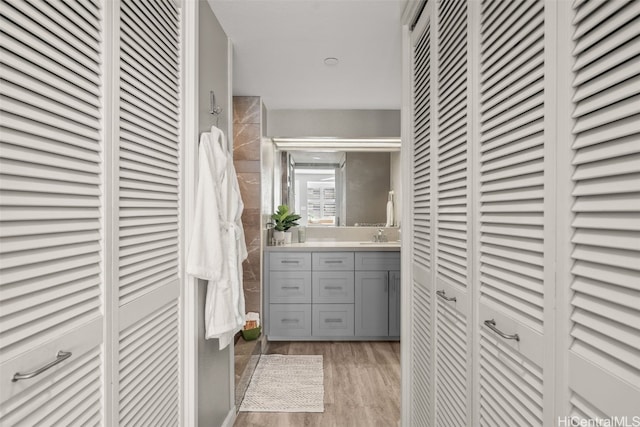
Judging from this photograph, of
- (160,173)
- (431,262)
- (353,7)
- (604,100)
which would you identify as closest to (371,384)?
(431,262)

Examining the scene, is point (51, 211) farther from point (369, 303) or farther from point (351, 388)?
point (369, 303)

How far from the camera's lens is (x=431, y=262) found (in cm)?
183

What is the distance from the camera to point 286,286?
163 inches

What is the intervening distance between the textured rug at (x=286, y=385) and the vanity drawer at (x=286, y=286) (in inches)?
22.7

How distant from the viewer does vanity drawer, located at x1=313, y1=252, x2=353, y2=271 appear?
164 inches

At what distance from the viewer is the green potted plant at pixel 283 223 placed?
4387mm

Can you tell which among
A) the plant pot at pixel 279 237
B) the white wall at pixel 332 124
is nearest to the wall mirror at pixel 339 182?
the white wall at pixel 332 124

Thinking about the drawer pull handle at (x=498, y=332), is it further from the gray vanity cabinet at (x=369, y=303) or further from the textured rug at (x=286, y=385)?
the gray vanity cabinet at (x=369, y=303)

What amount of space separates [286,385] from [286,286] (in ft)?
3.82

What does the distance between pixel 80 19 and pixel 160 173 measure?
2.13 feet

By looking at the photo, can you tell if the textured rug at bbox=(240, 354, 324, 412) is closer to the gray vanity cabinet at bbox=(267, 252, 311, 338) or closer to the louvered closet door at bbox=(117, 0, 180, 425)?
the gray vanity cabinet at bbox=(267, 252, 311, 338)

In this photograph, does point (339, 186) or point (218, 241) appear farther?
point (339, 186)

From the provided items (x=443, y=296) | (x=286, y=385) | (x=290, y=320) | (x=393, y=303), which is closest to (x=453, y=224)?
(x=443, y=296)

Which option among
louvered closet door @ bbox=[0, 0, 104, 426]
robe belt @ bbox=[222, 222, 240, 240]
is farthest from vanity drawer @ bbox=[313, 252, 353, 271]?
louvered closet door @ bbox=[0, 0, 104, 426]
